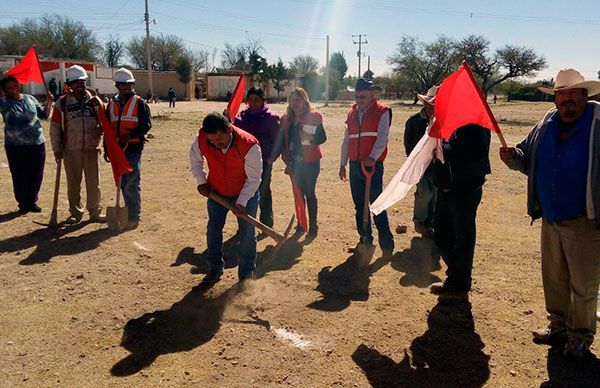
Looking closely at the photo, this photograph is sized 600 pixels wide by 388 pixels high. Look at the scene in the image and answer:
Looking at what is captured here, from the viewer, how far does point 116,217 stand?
6551 mm

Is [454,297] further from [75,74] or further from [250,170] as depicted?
[75,74]

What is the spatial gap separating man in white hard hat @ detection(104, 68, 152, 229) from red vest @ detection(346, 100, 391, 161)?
2.99 meters

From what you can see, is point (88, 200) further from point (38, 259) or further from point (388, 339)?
point (388, 339)

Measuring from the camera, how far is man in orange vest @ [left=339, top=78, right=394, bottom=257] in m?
5.30

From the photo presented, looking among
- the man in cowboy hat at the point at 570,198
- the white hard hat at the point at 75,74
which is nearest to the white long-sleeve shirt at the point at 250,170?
the man in cowboy hat at the point at 570,198

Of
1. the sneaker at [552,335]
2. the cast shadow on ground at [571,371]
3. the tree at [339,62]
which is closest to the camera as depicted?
the cast shadow on ground at [571,371]

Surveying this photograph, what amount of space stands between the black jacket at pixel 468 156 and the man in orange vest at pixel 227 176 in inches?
67.6

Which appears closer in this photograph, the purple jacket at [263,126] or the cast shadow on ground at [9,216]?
the purple jacket at [263,126]

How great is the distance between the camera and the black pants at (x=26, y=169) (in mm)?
7203

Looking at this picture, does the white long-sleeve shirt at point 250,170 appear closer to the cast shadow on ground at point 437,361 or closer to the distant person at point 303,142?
the cast shadow on ground at point 437,361

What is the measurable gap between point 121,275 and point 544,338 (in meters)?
4.07

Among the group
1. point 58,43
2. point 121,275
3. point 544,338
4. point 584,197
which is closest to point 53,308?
point 121,275

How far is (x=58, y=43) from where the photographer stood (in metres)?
62.1

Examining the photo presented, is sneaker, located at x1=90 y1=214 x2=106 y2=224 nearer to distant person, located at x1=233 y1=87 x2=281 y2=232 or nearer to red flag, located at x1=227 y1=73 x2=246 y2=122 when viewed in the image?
red flag, located at x1=227 y1=73 x2=246 y2=122
